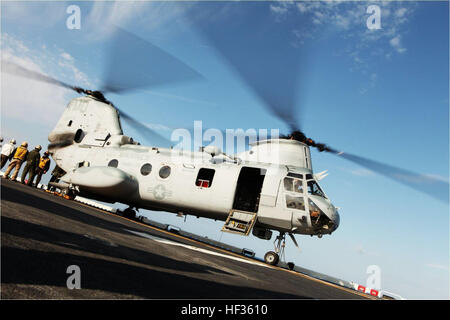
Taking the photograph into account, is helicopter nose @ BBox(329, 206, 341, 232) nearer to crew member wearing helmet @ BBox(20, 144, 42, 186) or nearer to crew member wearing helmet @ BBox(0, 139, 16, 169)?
crew member wearing helmet @ BBox(20, 144, 42, 186)

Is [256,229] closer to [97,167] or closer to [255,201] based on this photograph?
[255,201]

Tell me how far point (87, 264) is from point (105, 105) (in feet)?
60.8

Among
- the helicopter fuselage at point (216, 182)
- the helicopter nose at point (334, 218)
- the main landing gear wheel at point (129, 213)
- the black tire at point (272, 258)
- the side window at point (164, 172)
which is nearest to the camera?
the helicopter nose at point (334, 218)

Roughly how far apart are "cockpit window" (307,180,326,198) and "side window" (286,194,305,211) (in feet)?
2.31

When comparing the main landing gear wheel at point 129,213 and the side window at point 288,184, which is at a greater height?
the side window at point 288,184

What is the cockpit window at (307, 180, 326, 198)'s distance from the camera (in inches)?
544

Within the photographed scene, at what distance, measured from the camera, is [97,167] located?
16469 mm

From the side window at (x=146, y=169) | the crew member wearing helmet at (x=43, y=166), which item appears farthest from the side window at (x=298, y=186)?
the crew member wearing helmet at (x=43, y=166)

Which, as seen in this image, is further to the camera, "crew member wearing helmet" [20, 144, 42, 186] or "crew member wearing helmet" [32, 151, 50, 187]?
"crew member wearing helmet" [32, 151, 50, 187]

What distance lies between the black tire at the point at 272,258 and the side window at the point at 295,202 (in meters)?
2.30

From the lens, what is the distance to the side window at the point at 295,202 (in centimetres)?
1342

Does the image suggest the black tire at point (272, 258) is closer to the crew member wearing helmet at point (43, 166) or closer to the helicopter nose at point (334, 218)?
the helicopter nose at point (334, 218)

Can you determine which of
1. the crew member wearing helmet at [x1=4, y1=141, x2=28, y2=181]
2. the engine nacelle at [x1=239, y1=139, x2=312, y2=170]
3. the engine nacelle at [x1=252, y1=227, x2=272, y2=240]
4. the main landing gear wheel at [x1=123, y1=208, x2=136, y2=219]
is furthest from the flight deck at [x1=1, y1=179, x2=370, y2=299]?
the crew member wearing helmet at [x1=4, y1=141, x2=28, y2=181]

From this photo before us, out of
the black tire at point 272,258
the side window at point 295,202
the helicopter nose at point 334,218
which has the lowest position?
the black tire at point 272,258
